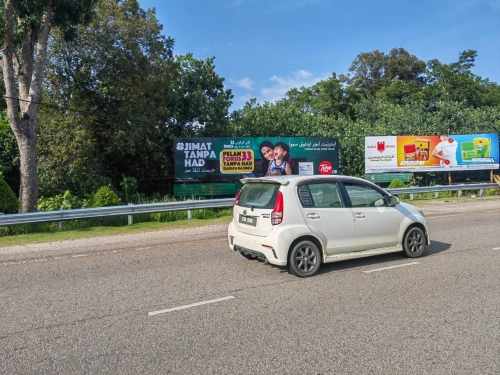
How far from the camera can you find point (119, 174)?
22.6 metres

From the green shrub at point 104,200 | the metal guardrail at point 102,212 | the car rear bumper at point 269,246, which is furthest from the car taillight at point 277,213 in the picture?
the green shrub at point 104,200

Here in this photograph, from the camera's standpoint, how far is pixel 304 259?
23.7 feet

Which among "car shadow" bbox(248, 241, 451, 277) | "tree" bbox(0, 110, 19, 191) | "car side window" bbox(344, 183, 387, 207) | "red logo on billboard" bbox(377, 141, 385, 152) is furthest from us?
"red logo on billboard" bbox(377, 141, 385, 152)

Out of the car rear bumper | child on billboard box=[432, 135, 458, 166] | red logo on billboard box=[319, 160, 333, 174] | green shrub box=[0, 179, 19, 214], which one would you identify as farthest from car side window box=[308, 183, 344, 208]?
child on billboard box=[432, 135, 458, 166]

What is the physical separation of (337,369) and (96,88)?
65.1 feet

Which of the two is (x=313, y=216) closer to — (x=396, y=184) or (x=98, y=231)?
(x=98, y=231)

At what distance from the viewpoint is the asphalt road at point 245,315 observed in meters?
4.20

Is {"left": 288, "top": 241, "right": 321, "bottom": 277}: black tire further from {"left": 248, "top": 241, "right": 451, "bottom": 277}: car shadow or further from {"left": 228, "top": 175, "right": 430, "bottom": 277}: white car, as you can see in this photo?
{"left": 248, "top": 241, "right": 451, "bottom": 277}: car shadow

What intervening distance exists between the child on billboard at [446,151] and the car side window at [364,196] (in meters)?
18.6

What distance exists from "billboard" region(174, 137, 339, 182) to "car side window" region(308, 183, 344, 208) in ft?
39.9

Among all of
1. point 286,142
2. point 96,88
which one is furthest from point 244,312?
point 96,88

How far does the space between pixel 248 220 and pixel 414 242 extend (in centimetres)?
325

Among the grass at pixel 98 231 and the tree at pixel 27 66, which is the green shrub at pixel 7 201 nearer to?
the tree at pixel 27 66

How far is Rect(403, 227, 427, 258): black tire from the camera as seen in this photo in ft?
27.4
